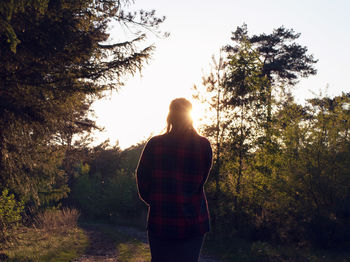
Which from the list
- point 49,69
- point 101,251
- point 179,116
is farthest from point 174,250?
point 101,251

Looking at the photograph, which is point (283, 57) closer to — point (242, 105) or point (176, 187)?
point (242, 105)

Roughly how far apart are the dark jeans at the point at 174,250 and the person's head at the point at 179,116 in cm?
93

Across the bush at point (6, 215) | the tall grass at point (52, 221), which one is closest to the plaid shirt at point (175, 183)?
the bush at point (6, 215)

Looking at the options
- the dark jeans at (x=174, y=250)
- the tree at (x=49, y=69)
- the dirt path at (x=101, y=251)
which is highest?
the tree at (x=49, y=69)

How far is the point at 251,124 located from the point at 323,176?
9.95ft

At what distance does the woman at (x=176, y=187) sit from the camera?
292cm

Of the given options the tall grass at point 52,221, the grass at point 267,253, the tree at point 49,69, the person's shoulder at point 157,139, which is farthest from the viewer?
the tall grass at point 52,221

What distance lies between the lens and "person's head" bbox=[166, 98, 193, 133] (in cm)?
314

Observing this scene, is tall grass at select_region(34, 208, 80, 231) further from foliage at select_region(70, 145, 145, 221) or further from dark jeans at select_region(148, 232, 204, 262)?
dark jeans at select_region(148, 232, 204, 262)

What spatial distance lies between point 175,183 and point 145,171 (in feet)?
1.07

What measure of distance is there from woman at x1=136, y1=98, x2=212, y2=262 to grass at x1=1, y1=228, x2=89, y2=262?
22.8 feet

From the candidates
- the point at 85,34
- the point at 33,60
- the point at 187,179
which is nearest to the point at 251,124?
the point at 85,34

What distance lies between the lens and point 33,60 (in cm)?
767

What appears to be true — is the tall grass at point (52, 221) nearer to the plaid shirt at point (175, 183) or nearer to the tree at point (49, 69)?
the tree at point (49, 69)
